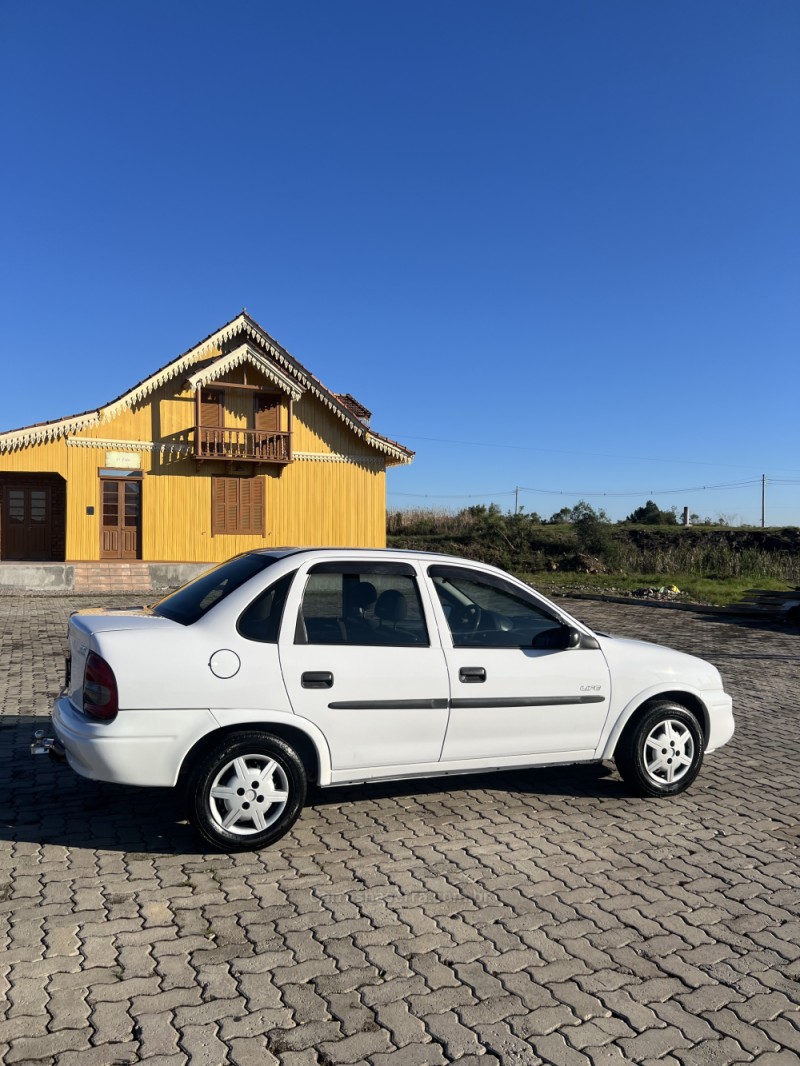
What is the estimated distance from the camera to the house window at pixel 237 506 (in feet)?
87.0

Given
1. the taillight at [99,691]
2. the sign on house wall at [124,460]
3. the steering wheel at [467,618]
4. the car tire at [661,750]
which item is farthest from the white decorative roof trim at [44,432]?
the car tire at [661,750]

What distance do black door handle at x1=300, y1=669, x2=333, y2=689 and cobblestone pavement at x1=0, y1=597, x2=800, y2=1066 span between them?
916mm

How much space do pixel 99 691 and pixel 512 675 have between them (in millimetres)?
Answer: 2365

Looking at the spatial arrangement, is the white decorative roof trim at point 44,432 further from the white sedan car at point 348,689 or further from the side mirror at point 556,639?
the side mirror at point 556,639

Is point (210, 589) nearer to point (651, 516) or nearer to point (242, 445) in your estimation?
point (242, 445)

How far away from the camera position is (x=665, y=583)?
25.9m

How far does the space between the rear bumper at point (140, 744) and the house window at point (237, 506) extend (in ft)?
74.6

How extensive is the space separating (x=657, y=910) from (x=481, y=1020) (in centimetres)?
132

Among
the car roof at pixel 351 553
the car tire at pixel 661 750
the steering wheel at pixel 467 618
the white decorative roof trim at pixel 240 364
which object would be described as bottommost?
the car tire at pixel 661 750

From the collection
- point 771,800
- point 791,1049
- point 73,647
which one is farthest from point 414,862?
point 771,800

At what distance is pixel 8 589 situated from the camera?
71.1ft

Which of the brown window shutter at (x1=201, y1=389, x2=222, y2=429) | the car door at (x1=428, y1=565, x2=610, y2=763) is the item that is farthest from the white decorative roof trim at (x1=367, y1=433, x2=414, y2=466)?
the car door at (x1=428, y1=565, x2=610, y2=763)

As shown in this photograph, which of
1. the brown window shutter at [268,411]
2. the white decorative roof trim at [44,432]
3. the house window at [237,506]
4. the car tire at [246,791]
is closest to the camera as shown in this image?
the car tire at [246,791]

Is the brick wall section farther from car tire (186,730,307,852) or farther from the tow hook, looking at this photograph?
car tire (186,730,307,852)
